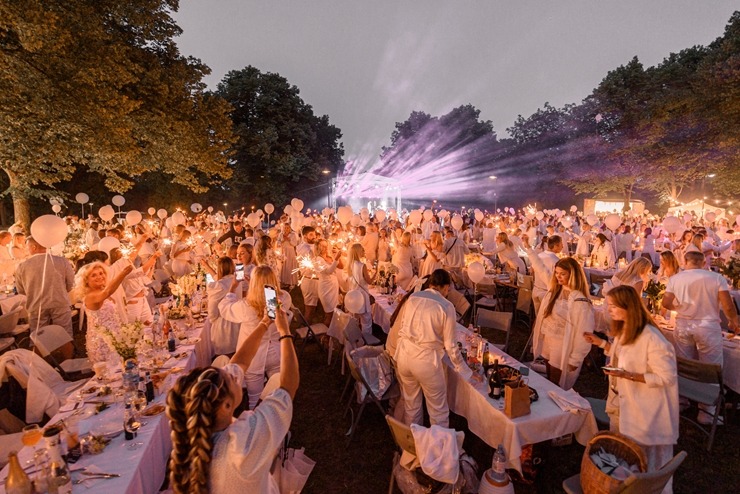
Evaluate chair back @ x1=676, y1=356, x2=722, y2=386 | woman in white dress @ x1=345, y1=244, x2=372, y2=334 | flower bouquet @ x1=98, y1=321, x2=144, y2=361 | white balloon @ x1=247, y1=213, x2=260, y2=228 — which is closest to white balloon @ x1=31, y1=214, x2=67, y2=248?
flower bouquet @ x1=98, y1=321, x2=144, y2=361

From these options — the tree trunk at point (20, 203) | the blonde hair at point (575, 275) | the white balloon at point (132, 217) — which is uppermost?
the tree trunk at point (20, 203)

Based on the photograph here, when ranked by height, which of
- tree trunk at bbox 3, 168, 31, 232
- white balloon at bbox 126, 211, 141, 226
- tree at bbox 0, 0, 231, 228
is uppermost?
tree at bbox 0, 0, 231, 228

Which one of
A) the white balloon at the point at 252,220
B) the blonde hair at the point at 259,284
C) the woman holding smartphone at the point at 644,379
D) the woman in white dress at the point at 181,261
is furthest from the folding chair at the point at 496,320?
the white balloon at the point at 252,220

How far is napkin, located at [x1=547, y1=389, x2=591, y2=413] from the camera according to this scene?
3532mm

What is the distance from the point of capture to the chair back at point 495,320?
5.69 metres

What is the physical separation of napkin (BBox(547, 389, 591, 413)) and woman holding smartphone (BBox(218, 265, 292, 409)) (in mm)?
2936

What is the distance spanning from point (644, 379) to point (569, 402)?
2.39 ft

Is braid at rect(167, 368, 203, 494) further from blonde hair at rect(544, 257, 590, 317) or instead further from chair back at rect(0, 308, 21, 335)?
chair back at rect(0, 308, 21, 335)

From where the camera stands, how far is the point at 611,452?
293cm

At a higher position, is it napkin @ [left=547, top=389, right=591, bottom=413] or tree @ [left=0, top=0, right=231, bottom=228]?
tree @ [left=0, top=0, right=231, bottom=228]

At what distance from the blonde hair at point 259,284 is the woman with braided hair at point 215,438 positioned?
7.80 feet

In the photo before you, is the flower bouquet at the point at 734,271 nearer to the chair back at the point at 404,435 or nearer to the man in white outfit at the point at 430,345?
the man in white outfit at the point at 430,345

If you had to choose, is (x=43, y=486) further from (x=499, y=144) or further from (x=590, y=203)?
(x=499, y=144)

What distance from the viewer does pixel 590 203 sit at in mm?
33250
